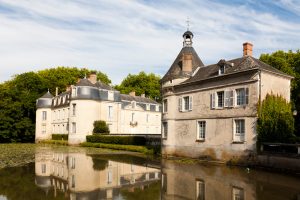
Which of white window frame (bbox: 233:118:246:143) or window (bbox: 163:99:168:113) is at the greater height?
window (bbox: 163:99:168:113)

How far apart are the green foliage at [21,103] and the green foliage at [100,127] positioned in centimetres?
1319

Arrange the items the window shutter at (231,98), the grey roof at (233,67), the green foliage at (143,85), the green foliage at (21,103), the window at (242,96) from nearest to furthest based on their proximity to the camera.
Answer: the window at (242,96)
the grey roof at (233,67)
the window shutter at (231,98)
the green foliage at (21,103)
the green foliage at (143,85)

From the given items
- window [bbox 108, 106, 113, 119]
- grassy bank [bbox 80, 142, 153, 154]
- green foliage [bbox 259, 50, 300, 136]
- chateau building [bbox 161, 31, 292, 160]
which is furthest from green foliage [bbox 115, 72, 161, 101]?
chateau building [bbox 161, 31, 292, 160]

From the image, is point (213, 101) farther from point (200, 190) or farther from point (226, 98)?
point (200, 190)

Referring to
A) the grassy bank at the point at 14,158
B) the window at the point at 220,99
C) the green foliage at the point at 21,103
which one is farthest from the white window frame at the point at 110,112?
the window at the point at 220,99

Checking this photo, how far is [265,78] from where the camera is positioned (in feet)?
63.0

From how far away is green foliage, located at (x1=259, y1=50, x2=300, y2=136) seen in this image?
27.8 metres

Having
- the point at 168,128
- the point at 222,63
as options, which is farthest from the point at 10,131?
the point at 222,63

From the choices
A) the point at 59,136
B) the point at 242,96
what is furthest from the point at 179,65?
the point at 59,136

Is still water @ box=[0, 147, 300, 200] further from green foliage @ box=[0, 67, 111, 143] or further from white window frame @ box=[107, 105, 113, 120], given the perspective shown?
green foliage @ box=[0, 67, 111, 143]

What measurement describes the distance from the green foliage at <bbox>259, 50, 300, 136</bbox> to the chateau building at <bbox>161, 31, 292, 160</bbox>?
7323 millimetres

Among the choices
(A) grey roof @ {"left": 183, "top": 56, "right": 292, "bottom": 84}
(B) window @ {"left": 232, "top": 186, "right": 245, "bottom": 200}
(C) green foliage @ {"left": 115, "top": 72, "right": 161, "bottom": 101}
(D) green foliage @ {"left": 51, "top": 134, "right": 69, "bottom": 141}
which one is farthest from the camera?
(C) green foliage @ {"left": 115, "top": 72, "right": 161, "bottom": 101}

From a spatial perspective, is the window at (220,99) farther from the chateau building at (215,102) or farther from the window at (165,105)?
the window at (165,105)

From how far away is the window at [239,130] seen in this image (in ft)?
63.8
